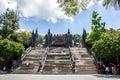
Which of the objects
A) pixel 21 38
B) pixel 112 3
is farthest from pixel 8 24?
pixel 112 3

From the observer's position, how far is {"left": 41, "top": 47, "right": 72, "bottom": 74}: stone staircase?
99.3 ft

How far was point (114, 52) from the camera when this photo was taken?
30484 mm

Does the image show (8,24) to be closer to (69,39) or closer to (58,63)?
(69,39)

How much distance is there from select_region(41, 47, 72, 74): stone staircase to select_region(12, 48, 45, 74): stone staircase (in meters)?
1.42

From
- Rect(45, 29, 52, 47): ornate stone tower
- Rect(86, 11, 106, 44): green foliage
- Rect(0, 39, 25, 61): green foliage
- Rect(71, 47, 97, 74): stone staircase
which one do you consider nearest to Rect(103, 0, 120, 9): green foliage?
Rect(71, 47, 97, 74): stone staircase

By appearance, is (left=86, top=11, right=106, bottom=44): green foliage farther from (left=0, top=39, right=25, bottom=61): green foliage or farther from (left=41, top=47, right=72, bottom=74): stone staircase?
(left=0, top=39, right=25, bottom=61): green foliage

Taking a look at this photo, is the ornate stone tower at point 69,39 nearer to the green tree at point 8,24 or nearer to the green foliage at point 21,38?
the green foliage at point 21,38

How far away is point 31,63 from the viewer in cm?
3409

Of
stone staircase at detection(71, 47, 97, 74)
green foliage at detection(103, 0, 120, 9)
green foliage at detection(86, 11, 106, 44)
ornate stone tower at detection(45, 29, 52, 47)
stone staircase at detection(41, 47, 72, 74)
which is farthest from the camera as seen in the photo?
ornate stone tower at detection(45, 29, 52, 47)

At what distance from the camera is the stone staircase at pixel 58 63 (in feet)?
99.3

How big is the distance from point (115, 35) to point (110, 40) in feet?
5.52

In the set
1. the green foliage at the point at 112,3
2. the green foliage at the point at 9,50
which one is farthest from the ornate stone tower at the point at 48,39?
the green foliage at the point at 112,3

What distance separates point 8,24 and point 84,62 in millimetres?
23177

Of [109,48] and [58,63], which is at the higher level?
[109,48]
